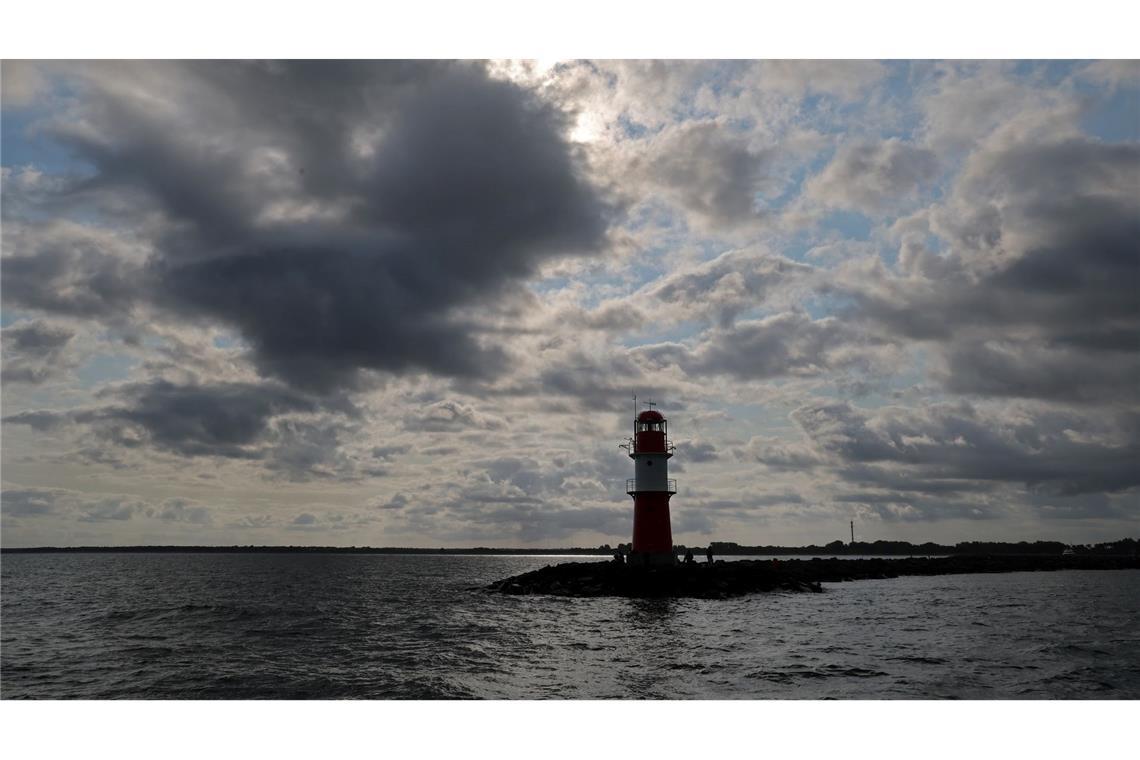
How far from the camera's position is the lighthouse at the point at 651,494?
45.8 metres

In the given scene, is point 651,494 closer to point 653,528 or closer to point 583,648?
point 653,528

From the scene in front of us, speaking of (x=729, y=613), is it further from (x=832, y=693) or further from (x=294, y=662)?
(x=294, y=662)

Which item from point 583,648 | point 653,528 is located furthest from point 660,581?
point 583,648

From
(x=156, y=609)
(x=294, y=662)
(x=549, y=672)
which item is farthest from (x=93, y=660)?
(x=156, y=609)

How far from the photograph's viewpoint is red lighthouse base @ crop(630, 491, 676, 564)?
45812mm

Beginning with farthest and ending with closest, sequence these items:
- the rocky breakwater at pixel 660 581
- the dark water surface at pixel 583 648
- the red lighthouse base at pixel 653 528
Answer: the red lighthouse base at pixel 653 528, the rocky breakwater at pixel 660 581, the dark water surface at pixel 583 648

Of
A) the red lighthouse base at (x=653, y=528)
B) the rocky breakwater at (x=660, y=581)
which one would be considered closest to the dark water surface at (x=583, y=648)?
the rocky breakwater at (x=660, y=581)

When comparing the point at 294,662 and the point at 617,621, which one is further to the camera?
the point at 617,621

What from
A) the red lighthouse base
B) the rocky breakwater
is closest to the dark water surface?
the rocky breakwater

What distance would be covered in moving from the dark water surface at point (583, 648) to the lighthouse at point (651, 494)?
5498mm

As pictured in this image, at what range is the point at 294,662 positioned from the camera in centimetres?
2486

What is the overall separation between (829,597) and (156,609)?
3807cm

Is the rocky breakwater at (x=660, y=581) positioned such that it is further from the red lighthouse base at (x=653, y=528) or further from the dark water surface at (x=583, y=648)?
the dark water surface at (x=583, y=648)

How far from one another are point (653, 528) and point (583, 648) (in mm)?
20688
